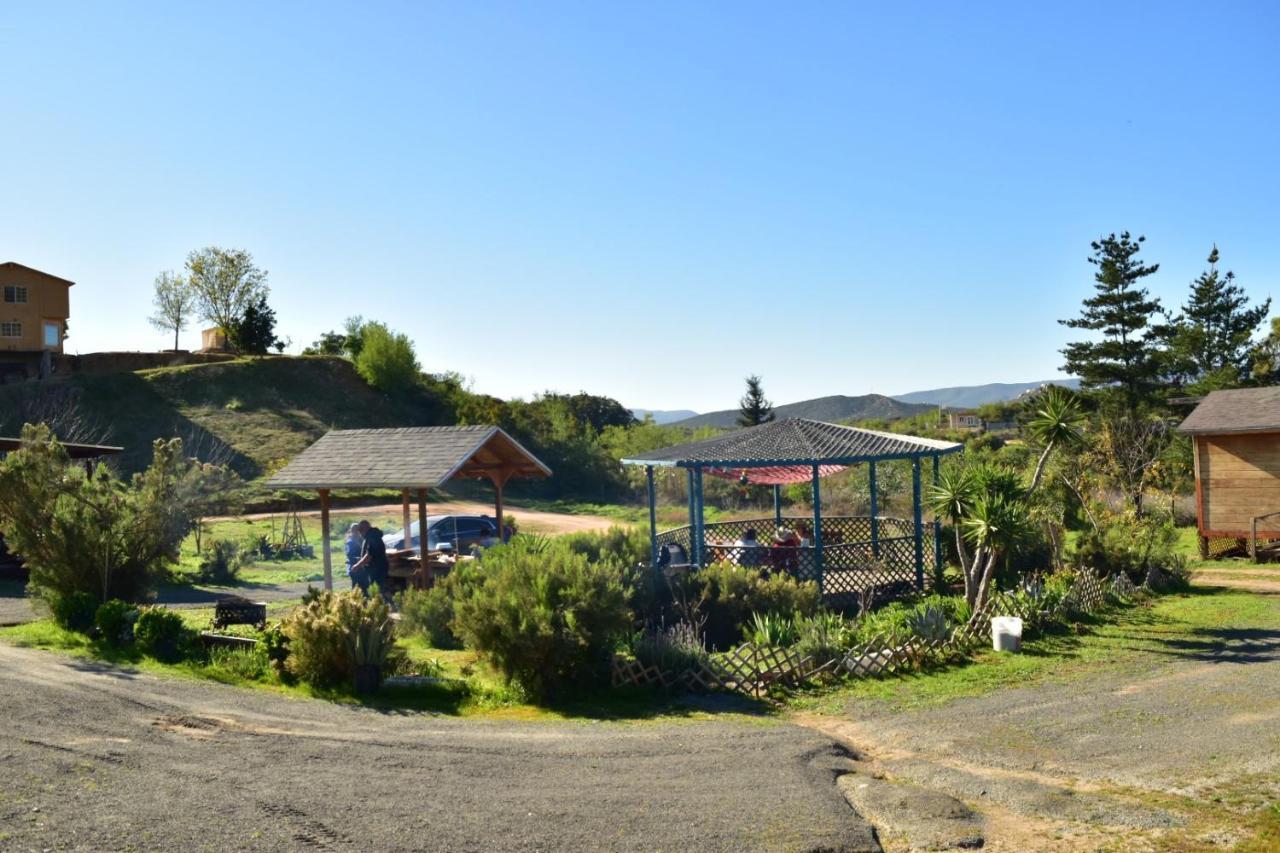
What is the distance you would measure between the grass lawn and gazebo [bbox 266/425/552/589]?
8.10 metres

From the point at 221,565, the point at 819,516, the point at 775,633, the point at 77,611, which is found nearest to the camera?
the point at 775,633

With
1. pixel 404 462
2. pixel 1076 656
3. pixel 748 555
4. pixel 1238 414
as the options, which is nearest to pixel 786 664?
pixel 1076 656

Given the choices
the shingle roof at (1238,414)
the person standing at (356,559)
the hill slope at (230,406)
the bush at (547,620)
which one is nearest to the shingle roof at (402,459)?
the person standing at (356,559)

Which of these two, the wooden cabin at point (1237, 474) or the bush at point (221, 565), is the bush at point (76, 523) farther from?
the wooden cabin at point (1237, 474)

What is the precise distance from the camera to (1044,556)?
69.2 feet

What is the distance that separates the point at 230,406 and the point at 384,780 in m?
55.1

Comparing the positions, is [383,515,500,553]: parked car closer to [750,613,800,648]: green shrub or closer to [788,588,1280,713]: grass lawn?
[750,613,800,648]: green shrub

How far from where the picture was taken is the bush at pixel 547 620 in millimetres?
12102

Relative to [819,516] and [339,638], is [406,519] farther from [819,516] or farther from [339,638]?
[339,638]

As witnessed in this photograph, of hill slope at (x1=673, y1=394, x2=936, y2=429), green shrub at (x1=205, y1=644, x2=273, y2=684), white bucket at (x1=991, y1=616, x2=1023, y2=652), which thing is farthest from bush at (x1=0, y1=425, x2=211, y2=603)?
hill slope at (x1=673, y1=394, x2=936, y2=429)

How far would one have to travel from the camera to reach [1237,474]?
26422mm

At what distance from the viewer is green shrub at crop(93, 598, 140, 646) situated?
15.0 meters

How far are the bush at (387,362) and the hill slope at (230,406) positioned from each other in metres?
0.73

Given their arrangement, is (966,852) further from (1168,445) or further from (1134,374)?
(1134,374)
